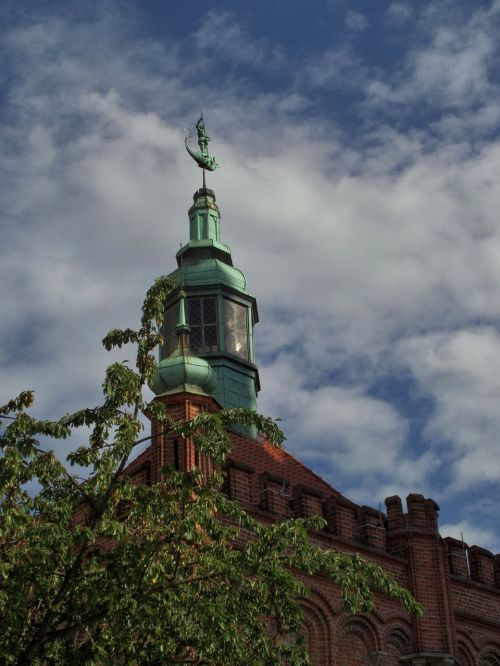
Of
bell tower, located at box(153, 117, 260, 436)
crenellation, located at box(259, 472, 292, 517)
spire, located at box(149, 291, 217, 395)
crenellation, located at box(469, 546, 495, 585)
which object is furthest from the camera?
bell tower, located at box(153, 117, 260, 436)

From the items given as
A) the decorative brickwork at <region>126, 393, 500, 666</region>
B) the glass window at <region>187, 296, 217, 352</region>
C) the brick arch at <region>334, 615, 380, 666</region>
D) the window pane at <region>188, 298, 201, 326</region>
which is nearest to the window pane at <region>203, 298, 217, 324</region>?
the glass window at <region>187, 296, 217, 352</region>

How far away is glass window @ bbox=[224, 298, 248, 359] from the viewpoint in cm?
2995

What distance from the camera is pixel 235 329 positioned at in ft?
99.3

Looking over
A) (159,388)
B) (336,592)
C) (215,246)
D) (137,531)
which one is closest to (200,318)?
(215,246)

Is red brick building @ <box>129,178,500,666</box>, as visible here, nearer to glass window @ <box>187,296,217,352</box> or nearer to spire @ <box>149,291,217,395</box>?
spire @ <box>149,291,217,395</box>

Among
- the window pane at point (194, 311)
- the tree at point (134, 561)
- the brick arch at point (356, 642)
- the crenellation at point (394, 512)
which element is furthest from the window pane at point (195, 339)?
the tree at point (134, 561)

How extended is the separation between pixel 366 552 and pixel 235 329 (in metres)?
8.81

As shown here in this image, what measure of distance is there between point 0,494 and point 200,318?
1556 cm

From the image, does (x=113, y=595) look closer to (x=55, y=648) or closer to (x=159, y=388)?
(x=55, y=648)

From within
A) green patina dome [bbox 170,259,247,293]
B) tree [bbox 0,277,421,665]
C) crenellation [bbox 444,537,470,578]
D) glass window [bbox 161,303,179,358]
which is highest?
green patina dome [bbox 170,259,247,293]

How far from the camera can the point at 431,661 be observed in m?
22.8

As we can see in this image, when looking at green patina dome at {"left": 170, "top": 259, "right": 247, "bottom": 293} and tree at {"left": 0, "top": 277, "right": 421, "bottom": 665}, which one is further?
green patina dome at {"left": 170, "top": 259, "right": 247, "bottom": 293}

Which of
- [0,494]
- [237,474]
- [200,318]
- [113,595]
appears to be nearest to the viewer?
[113,595]

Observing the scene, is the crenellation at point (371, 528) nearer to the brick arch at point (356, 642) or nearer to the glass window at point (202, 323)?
the brick arch at point (356, 642)
